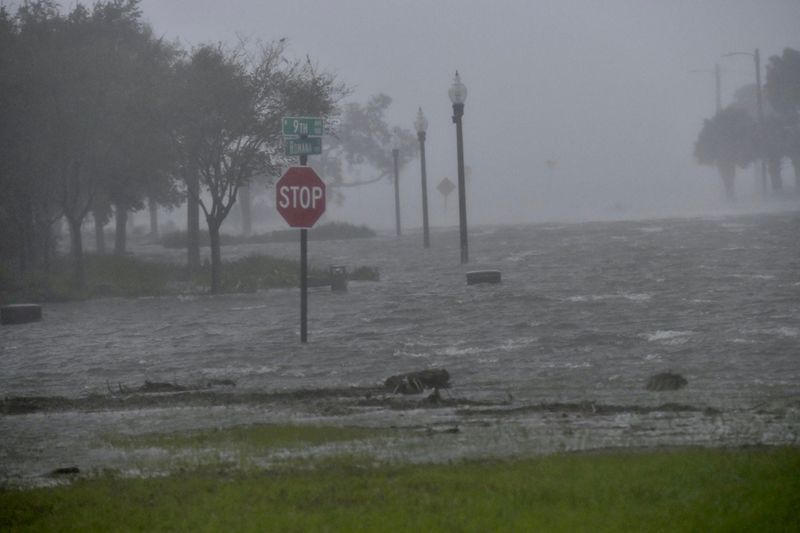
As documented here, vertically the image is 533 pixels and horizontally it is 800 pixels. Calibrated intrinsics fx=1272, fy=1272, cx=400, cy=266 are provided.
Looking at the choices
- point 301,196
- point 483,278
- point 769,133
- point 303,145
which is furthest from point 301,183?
point 769,133

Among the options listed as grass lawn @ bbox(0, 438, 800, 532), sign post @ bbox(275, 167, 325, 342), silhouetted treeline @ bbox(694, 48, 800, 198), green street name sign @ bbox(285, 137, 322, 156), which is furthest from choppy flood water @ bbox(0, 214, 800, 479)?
silhouetted treeline @ bbox(694, 48, 800, 198)

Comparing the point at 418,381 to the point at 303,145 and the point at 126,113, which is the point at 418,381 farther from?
the point at 126,113

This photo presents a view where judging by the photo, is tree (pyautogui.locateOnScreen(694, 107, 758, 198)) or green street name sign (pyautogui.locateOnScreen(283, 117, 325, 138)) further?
tree (pyautogui.locateOnScreen(694, 107, 758, 198))

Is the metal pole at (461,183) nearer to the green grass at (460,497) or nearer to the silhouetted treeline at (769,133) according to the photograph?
the green grass at (460,497)

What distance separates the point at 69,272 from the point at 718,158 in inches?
3090

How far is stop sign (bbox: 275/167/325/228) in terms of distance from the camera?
1969 cm

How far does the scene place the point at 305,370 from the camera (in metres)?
17.3

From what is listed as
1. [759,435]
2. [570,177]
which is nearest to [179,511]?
[759,435]

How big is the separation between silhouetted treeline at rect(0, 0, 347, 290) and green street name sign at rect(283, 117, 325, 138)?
1428cm

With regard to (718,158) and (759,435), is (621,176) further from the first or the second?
(759,435)

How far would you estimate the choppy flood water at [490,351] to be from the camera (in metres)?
10.7

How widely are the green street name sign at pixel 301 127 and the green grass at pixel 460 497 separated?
1165 centimetres

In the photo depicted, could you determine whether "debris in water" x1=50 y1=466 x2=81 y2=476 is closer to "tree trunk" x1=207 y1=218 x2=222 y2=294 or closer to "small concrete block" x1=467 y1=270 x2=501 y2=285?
"small concrete block" x1=467 y1=270 x2=501 y2=285

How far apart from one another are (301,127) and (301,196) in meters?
1.08
